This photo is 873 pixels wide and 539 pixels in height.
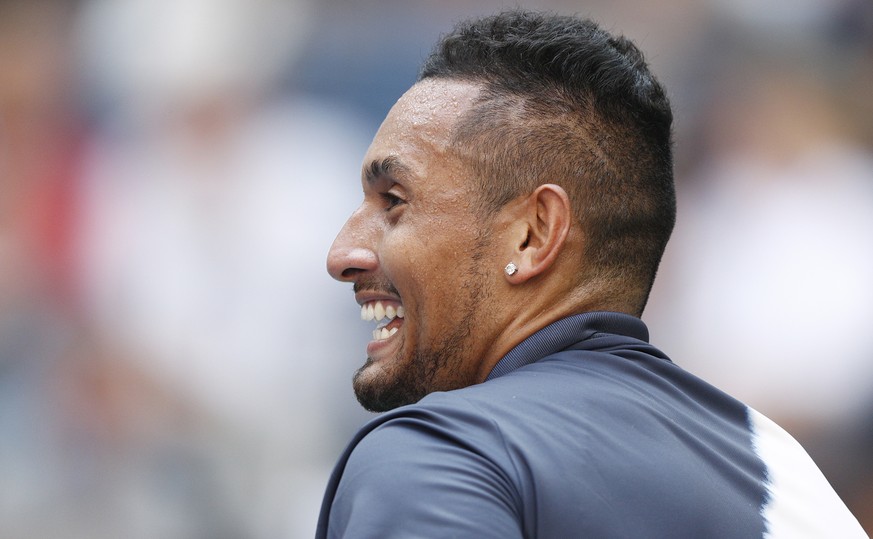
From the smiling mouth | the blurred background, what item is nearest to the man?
the smiling mouth

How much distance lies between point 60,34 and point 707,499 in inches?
126

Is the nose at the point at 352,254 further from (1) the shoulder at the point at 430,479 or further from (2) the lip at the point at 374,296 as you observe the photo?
(1) the shoulder at the point at 430,479

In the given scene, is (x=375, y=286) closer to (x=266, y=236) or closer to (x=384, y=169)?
(x=384, y=169)

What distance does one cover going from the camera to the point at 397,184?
59.3 inches

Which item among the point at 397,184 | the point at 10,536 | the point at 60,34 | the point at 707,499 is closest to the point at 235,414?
the point at 10,536

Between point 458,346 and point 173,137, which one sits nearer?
point 458,346

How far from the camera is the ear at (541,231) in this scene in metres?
1.39

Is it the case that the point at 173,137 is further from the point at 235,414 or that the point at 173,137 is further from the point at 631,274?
the point at 631,274

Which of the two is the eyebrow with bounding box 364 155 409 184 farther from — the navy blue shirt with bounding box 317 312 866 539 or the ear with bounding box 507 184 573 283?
the navy blue shirt with bounding box 317 312 866 539

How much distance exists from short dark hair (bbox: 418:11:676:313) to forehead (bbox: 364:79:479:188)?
0.02 m

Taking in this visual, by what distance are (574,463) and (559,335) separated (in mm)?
369

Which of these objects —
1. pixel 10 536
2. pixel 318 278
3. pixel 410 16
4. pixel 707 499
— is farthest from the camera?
pixel 410 16

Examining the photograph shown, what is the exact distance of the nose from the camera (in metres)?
1.55

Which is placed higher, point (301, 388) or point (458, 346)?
point (458, 346)
